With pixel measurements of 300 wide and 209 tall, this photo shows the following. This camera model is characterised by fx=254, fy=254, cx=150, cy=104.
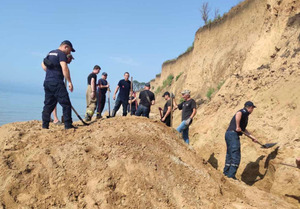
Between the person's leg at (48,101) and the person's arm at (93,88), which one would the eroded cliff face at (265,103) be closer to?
the person's arm at (93,88)

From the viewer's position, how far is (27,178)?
348 cm

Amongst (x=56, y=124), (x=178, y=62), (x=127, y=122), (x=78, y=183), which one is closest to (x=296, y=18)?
(x=127, y=122)

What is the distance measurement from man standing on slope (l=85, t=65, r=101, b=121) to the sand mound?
2.67 m

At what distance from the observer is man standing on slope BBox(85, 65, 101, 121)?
24.9 ft

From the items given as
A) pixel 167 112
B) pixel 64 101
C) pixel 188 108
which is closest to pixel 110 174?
pixel 64 101

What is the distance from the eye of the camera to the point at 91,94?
7.74 metres

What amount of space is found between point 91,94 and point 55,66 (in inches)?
106

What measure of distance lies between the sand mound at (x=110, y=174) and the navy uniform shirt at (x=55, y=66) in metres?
1.07

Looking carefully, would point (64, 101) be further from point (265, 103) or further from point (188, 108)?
point (265, 103)

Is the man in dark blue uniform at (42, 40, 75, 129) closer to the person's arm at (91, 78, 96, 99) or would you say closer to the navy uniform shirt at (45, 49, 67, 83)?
the navy uniform shirt at (45, 49, 67, 83)

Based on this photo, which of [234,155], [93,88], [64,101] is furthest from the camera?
[93,88]

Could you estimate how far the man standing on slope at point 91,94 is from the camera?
7578mm

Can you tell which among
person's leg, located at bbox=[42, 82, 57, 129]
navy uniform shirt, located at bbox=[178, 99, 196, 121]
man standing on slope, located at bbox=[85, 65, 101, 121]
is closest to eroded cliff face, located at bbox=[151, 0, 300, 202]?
navy uniform shirt, located at bbox=[178, 99, 196, 121]

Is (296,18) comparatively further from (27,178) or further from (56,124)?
(27,178)
